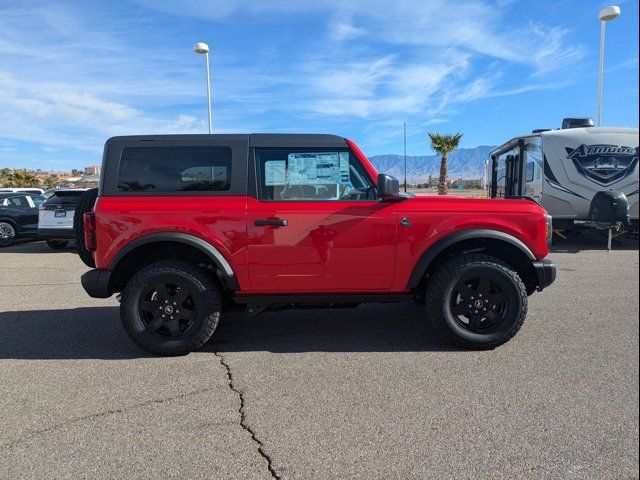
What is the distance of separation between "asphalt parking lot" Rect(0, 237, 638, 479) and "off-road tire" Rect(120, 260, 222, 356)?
145 millimetres

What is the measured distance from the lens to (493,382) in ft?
10.9

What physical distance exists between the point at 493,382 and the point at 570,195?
802 centimetres

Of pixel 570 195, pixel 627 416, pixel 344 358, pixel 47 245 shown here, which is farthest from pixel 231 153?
pixel 47 245

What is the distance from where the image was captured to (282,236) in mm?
3842

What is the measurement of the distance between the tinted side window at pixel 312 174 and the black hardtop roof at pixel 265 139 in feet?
0.21

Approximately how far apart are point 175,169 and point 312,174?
123cm

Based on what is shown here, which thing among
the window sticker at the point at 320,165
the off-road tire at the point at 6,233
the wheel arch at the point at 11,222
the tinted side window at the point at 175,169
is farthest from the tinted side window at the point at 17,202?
the window sticker at the point at 320,165

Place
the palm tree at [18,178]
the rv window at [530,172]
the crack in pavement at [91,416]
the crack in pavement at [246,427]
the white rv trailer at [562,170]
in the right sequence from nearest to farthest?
the crack in pavement at [246,427] → the crack in pavement at [91,416] → the white rv trailer at [562,170] → the rv window at [530,172] → the palm tree at [18,178]

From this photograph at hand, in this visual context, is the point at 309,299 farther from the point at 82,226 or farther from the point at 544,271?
the point at 82,226

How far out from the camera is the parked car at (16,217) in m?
12.3

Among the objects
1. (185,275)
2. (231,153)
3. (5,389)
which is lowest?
(5,389)

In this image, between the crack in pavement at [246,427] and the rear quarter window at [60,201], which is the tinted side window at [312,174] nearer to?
the crack in pavement at [246,427]

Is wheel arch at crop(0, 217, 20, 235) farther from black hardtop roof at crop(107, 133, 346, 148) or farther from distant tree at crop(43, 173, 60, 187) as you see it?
distant tree at crop(43, 173, 60, 187)

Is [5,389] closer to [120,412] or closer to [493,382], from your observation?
[120,412]
